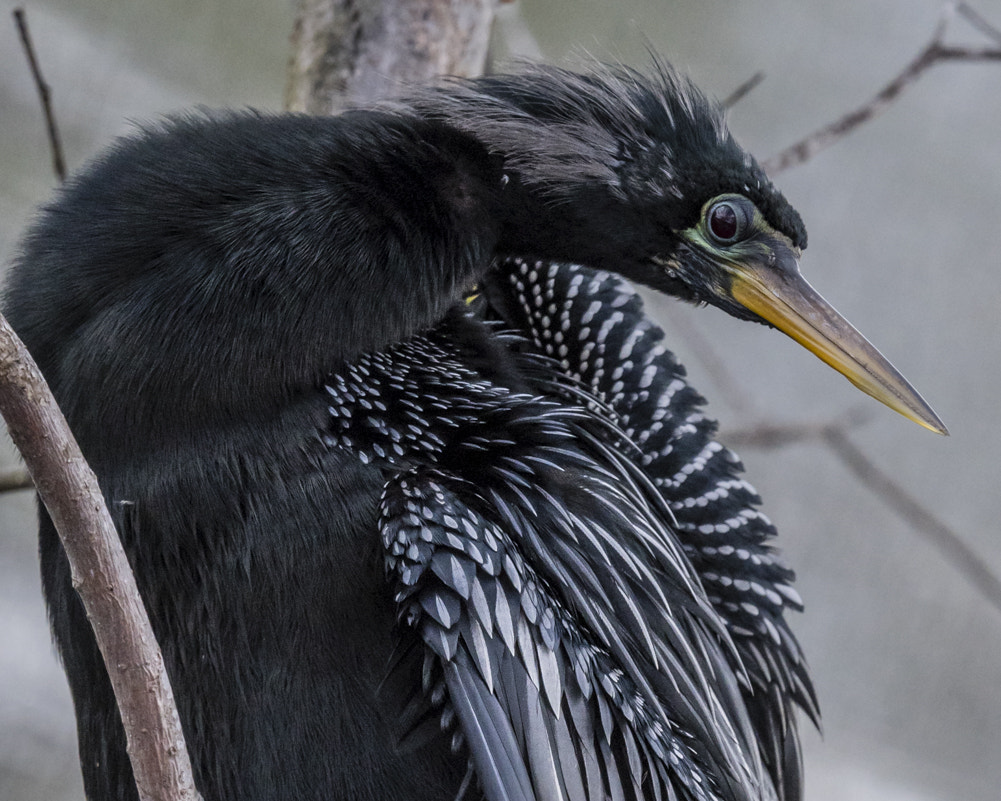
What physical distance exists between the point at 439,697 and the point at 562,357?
607 millimetres

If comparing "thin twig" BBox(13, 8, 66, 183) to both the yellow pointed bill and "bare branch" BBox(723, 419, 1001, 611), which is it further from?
"bare branch" BBox(723, 419, 1001, 611)

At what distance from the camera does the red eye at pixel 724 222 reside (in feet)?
4.27

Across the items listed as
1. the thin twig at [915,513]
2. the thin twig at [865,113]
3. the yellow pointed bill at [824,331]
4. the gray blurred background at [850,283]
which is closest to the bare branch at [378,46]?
the thin twig at [865,113]

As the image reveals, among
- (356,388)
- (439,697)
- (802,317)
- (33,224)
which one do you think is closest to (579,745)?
(439,697)

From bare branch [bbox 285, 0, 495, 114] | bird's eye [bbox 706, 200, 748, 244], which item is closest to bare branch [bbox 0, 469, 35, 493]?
bare branch [bbox 285, 0, 495, 114]

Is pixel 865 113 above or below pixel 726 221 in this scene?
above

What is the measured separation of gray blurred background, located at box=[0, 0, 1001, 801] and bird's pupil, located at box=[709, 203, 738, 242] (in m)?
1.66

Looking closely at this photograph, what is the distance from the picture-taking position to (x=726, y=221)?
4.28ft

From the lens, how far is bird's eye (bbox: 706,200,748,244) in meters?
1.30

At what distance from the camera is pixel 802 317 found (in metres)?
1.32

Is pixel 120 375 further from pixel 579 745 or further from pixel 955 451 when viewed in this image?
pixel 955 451

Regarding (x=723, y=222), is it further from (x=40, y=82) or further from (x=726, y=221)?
(x=40, y=82)

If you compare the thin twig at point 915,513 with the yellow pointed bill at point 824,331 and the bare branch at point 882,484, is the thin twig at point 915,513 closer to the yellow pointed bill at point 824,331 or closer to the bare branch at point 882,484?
the bare branch at point 882,484

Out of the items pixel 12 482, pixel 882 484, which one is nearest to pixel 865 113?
pixel 882 484
